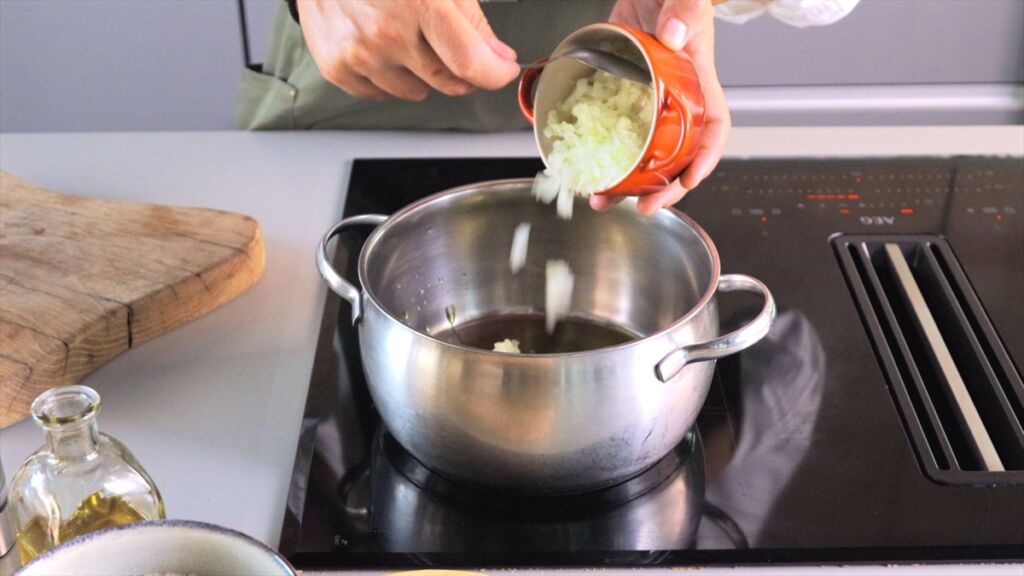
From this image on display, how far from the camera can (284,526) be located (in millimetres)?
685

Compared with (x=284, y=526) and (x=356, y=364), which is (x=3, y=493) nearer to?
(x=284, y=526)

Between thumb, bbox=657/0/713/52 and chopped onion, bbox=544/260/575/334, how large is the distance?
20 centimetres

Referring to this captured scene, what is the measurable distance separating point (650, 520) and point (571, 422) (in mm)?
89

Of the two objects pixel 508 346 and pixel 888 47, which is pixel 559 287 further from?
pixel 888 47

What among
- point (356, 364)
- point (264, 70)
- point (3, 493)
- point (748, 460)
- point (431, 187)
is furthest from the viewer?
point (264, 70)

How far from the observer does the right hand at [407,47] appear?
0.81m

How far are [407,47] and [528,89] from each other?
0.31 ft

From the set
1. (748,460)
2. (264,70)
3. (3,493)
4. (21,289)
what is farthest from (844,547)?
(264,70)

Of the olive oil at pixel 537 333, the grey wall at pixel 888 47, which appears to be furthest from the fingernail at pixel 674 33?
the grey wall at pixel 888 47

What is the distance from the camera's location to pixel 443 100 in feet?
4.02

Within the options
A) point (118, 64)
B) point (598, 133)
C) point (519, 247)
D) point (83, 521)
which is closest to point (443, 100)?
point (519, 247)

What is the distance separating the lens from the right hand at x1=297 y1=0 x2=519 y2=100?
0.81 m

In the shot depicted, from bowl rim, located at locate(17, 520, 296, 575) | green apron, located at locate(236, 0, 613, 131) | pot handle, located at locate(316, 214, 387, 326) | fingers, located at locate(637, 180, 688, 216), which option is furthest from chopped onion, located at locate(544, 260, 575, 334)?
bowl rim, located at locate(17, 520, 296, 575)

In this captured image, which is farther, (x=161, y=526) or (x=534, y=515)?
(x=534, y=515)
